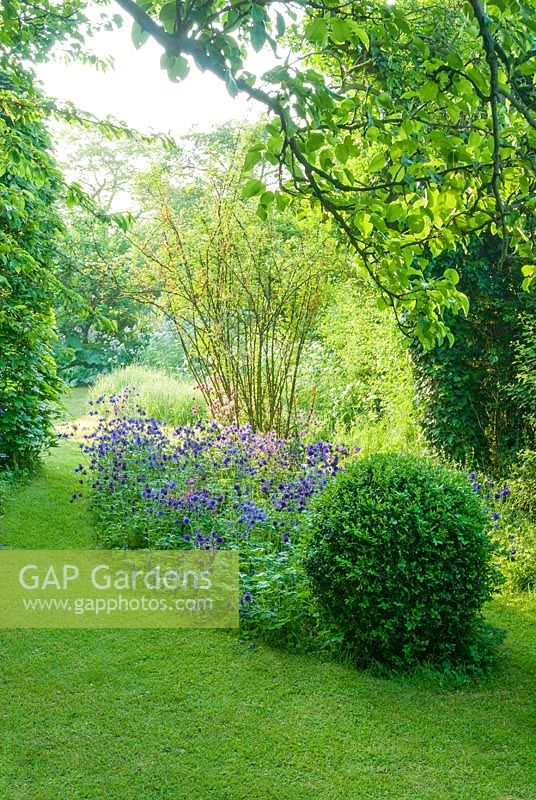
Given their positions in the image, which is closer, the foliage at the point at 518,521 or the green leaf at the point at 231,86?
the green leaf at the point at 231,86

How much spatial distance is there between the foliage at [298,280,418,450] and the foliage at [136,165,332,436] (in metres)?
0.62

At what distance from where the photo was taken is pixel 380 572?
3281 mm

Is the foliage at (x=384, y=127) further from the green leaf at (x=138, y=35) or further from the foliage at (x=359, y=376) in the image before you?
the foliage at (x=359, y=376)

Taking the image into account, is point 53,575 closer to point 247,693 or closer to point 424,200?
point 247,693

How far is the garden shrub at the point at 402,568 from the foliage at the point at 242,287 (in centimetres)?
373

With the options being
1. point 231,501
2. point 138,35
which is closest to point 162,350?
point 231,501

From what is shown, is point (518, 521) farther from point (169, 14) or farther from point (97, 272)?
point (169, 14)

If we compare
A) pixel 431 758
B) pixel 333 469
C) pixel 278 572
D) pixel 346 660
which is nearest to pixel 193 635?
pixel 278 572

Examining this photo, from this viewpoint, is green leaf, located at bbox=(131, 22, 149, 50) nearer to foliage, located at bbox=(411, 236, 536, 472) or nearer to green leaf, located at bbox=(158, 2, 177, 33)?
green leaf, located at bbox=(158, 2, 177, 33)

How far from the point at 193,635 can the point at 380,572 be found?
1107mm

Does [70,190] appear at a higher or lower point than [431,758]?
higher

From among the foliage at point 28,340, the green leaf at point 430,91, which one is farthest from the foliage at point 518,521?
the foliage at point 28,340

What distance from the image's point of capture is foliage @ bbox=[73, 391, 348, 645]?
3.79 meters

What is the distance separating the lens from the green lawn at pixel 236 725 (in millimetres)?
2568
